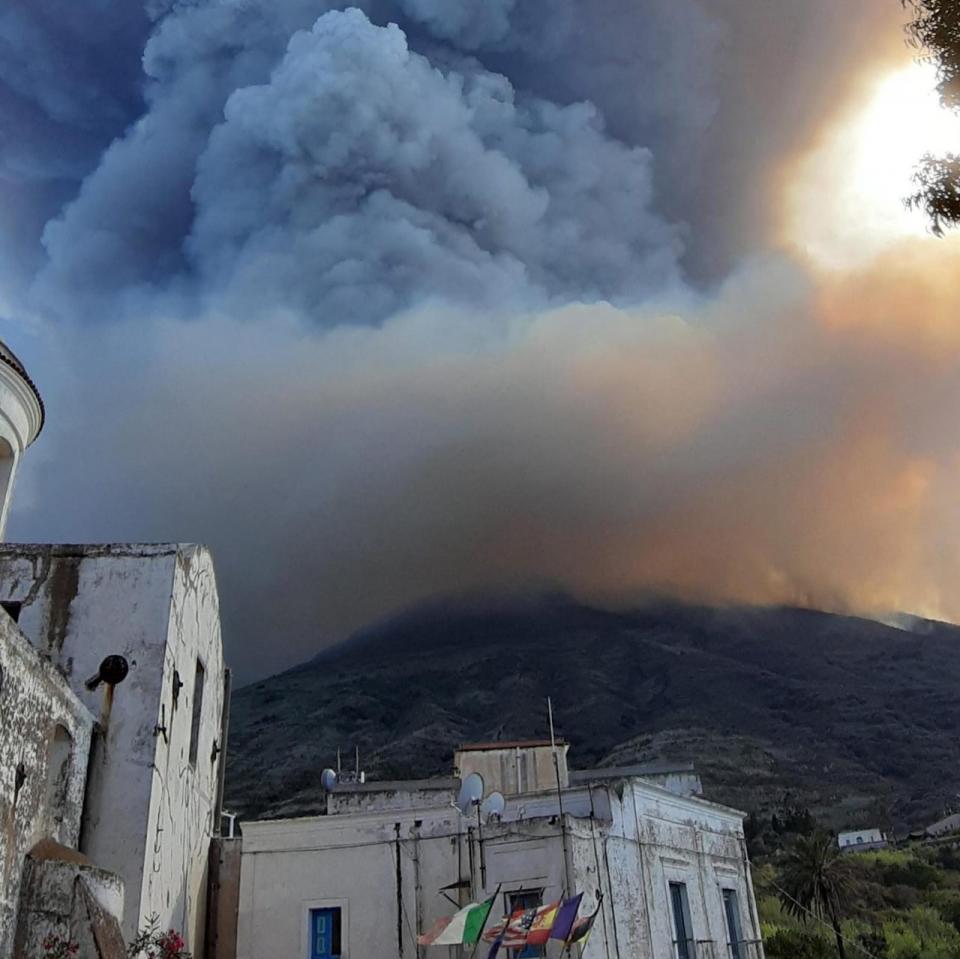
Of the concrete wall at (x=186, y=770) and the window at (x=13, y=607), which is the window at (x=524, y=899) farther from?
the window at (x=13, y=607)

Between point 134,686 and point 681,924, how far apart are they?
548 inches

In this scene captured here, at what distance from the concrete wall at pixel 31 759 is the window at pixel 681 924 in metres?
13.8

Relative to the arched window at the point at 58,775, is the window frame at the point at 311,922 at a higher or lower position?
lower

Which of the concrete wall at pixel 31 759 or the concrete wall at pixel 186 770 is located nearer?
the concrete wall at pixel 31 759

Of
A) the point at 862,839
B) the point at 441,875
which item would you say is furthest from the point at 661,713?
the point at 441,875

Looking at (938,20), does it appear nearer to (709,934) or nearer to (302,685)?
(709,934)

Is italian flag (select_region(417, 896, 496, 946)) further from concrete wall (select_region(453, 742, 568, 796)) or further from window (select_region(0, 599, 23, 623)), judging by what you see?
concrete wall (select_region(453, 742, 568, 796))

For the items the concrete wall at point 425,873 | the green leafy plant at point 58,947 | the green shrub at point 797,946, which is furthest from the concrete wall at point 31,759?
the green shrub at point 797,946

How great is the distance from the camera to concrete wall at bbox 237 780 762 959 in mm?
19406

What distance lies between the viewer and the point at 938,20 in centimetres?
1118

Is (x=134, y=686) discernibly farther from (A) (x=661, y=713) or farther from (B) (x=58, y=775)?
(A) (x=661, y=713)

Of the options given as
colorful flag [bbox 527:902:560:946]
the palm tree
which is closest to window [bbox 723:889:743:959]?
colorful flag [bbox 527:902:560:946]

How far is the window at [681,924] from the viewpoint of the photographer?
21689 millimetres

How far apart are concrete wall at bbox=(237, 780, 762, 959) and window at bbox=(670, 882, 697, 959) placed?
0.51 meters
